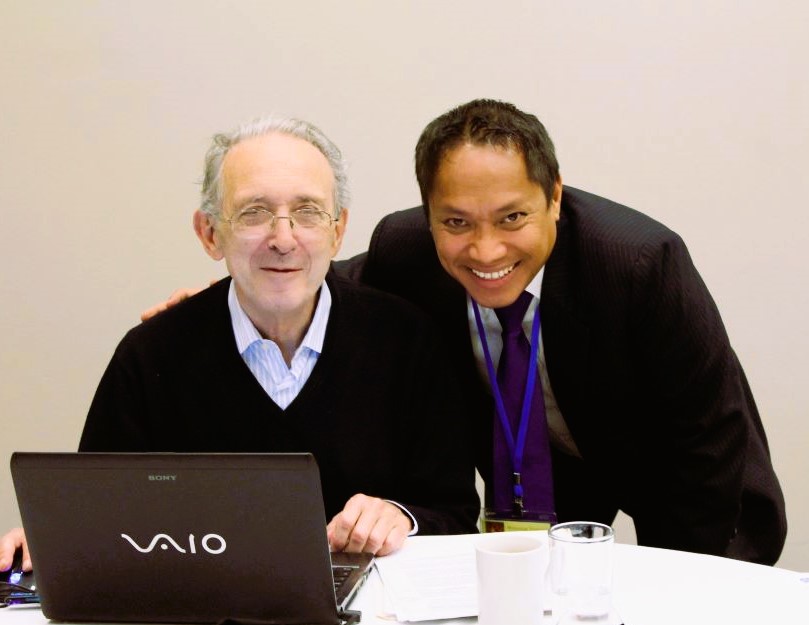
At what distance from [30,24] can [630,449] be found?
2.55 m

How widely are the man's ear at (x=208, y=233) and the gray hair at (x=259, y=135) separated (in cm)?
2

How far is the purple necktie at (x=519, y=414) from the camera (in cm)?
218

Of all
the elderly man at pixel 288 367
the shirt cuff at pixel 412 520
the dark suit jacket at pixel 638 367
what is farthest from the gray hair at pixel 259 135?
the shirt cuff at pixel 412 520

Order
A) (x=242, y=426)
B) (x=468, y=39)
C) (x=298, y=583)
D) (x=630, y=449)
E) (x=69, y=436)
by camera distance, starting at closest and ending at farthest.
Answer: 1. (x=298, y=583)
2. (x=242, y=426)
3. (x=630, y=449)
4. (x=468, y=39)
5. (x=69, y=436)

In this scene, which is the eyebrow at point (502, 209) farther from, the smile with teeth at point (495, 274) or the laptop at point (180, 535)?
the laptop at point (180, 535)

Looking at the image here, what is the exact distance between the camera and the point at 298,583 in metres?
1.30

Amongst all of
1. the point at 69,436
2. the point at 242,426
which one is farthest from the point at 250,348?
the point at 69,436

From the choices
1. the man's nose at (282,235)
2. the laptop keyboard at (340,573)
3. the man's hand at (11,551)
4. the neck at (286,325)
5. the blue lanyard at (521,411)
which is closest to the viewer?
the laptop keyboard at (340,573)

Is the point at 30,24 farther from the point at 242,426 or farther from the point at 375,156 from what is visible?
the point at 242,426

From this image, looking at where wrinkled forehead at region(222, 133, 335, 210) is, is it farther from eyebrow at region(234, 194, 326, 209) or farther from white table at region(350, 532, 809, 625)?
white table at region(350, 532, 809, 625)

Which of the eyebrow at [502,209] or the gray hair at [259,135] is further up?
the gray hair at [259,135]

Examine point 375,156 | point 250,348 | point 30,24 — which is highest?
point 30,24

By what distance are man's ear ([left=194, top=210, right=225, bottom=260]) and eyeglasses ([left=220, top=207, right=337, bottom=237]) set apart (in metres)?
0.10

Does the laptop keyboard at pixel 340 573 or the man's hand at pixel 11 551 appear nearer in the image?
the laptop keyboard at pixel 340 573
